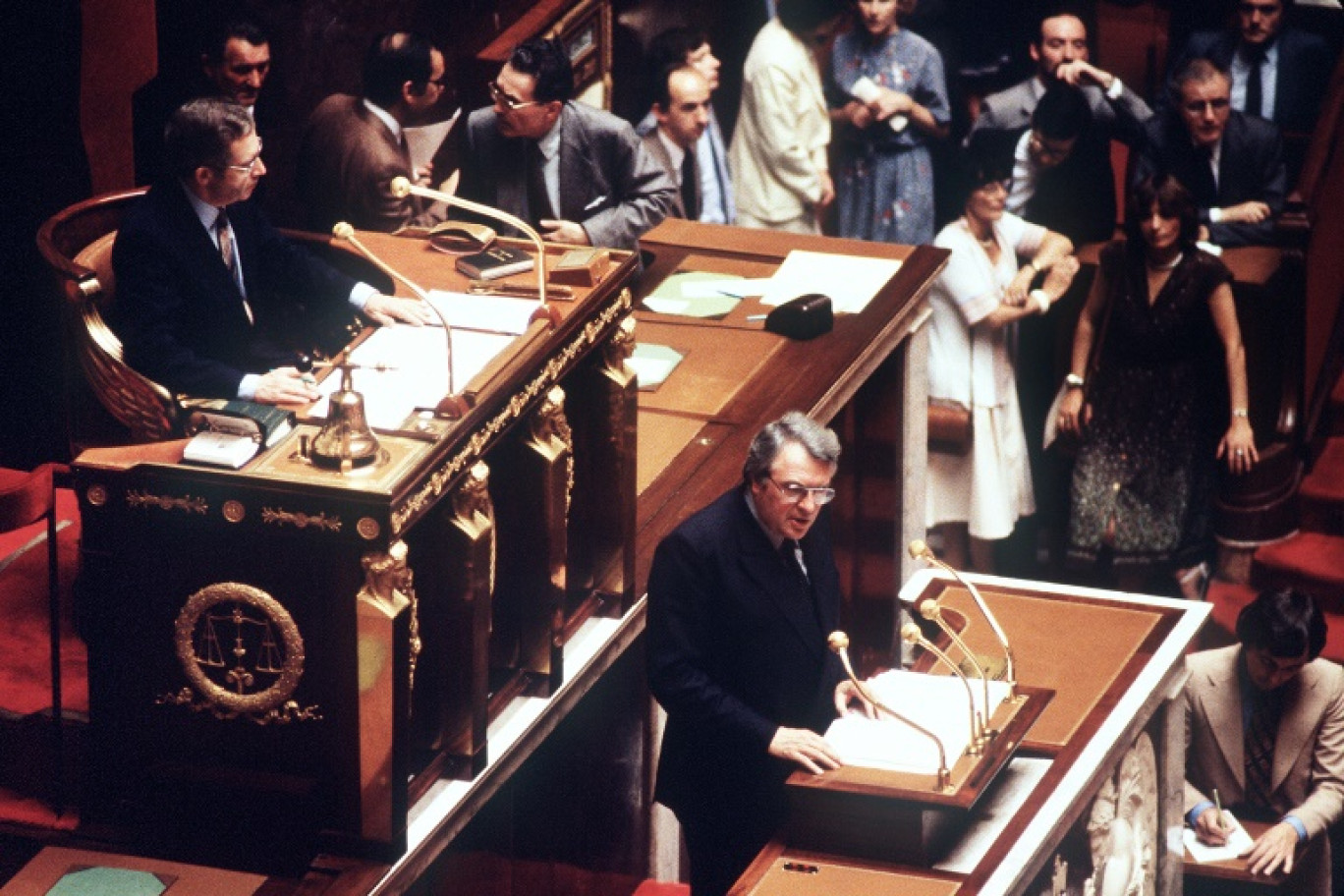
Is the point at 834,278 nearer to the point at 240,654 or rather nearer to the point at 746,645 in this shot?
the point at 746,645

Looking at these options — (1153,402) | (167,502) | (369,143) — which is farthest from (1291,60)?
(167,502)

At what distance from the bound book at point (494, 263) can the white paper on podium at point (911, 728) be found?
48.9 inches

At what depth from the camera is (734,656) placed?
5562 mm

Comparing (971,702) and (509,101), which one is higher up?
(509,101)

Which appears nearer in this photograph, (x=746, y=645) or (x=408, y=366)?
(x=408, y=366)

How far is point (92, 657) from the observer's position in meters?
4.87

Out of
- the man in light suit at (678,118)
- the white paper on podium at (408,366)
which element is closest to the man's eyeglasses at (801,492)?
the white paper on podium at (408,366)

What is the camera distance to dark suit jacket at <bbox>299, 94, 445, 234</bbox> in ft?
23.0

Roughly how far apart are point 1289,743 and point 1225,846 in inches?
13.3

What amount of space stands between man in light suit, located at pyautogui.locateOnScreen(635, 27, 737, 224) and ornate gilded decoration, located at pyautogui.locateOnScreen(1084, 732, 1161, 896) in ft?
9.80

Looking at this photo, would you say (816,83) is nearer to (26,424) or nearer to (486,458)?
(26,424)

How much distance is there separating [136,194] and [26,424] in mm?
1522

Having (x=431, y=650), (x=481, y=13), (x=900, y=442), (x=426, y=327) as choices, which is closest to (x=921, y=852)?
(x=431, y=650)

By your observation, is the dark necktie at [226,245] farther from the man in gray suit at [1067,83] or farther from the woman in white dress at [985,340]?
the man in gray suit at [1067,83]
